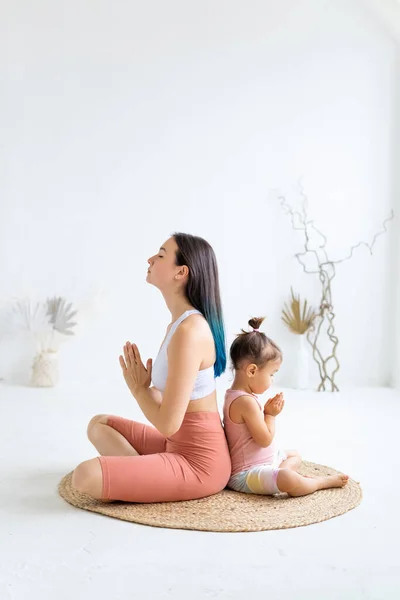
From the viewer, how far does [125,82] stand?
4.71 m

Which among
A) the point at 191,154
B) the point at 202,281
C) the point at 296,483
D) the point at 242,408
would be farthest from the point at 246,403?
the point at 191,154

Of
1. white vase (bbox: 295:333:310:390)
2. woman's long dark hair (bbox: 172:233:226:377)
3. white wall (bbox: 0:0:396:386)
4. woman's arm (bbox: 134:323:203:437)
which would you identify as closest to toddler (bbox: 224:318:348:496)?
woman's long dark hair (bbox: 172:233:226:377)

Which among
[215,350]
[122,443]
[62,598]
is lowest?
[62,598]

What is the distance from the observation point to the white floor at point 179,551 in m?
1.72

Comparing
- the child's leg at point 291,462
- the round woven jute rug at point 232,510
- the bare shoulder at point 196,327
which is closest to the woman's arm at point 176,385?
the bare shoulder at point 196,327

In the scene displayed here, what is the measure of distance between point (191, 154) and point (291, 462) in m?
2.58

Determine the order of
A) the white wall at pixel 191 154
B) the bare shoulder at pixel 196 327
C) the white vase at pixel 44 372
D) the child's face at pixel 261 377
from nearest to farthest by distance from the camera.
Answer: the bare shoulder at pixel 196 327 → the child's face at pixel 261 377 → the white vase at pixel 44 372 → the white wall at pixel 191 154

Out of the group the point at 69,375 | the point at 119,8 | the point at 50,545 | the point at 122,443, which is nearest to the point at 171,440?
the point at 122,443

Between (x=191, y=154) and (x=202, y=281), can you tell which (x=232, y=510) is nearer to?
(x=202, y=281)

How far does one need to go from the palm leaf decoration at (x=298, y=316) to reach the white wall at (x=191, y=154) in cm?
6

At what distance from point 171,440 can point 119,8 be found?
3.14m

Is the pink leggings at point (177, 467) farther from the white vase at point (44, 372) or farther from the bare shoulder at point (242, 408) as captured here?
the white vase at point (44, 372)

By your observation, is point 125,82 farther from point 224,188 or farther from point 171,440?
point 171,440

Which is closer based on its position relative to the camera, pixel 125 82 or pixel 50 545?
pixel 50 545
